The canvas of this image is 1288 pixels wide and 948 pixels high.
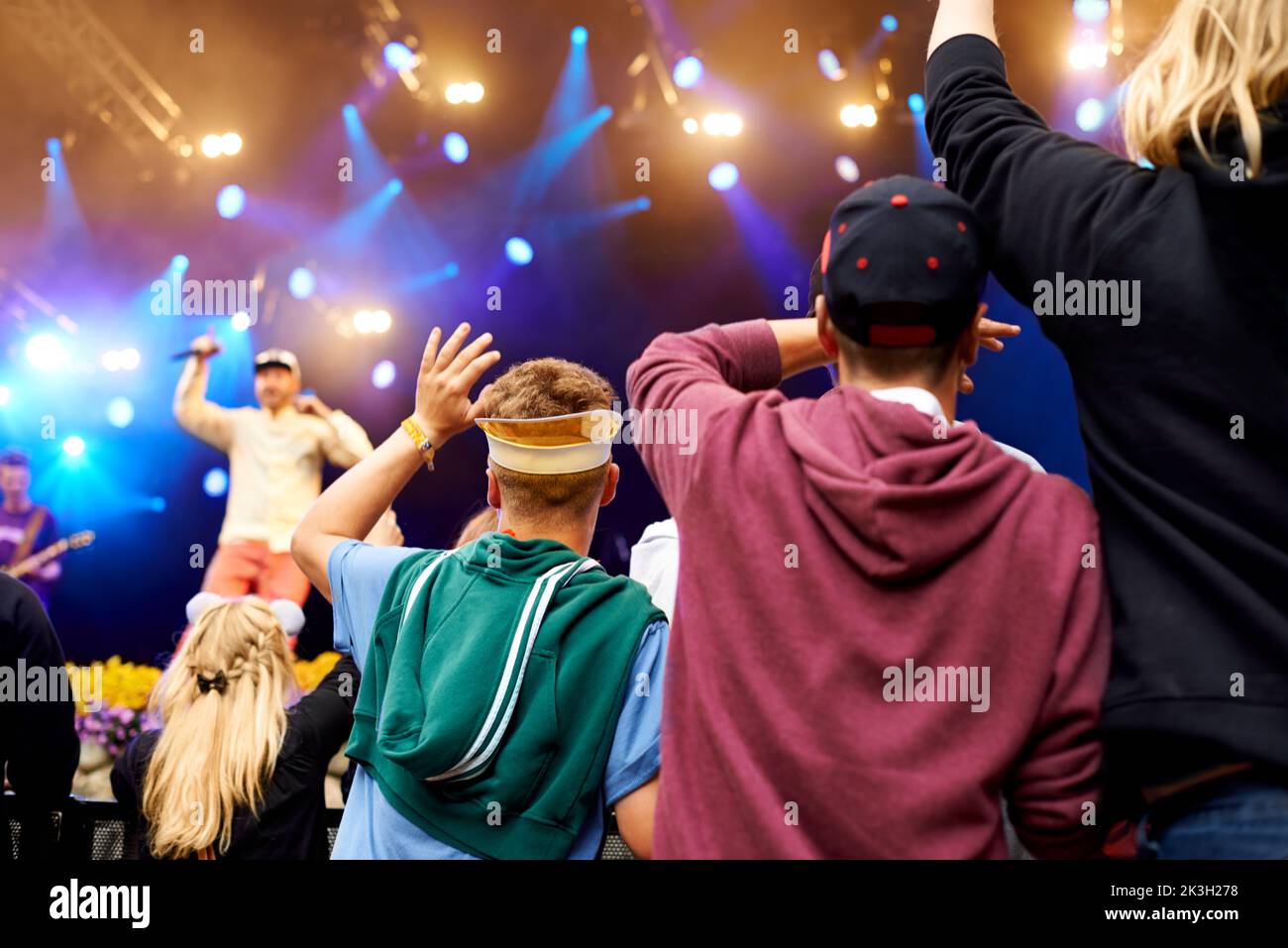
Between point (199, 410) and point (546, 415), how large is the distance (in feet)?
14.3

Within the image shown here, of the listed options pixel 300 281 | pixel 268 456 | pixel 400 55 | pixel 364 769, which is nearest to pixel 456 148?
pixel 400 55

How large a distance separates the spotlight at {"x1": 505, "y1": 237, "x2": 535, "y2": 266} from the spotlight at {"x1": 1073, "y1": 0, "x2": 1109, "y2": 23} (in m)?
2.75

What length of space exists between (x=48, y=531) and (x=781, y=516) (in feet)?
18.1

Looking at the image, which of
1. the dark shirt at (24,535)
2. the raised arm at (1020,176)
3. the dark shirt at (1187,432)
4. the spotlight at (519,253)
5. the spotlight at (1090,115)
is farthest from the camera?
the dark shirt at (24,535)

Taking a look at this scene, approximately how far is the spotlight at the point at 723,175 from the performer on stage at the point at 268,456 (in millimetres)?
2114

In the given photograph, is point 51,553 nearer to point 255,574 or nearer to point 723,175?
point 255,574

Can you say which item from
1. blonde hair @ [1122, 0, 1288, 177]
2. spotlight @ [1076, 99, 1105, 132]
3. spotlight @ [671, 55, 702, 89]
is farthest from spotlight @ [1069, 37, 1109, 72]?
blonde hair @ [1122, 0, 1288, 177]

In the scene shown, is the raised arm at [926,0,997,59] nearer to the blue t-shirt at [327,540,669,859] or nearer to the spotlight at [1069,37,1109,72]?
the blue t-shirt at [327,540,669,859]

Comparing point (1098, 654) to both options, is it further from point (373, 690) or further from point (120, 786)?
point (120, 786)

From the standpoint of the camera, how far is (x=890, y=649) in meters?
1.01

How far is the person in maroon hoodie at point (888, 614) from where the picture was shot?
1.00 meters

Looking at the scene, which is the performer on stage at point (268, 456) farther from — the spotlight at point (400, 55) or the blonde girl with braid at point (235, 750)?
the blonde girl with braid at point (235, 750)

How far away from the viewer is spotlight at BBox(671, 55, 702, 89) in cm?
505

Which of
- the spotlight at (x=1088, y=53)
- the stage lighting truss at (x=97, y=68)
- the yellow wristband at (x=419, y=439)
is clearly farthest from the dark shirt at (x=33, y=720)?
the spotlight at (x=1088, y=53)
